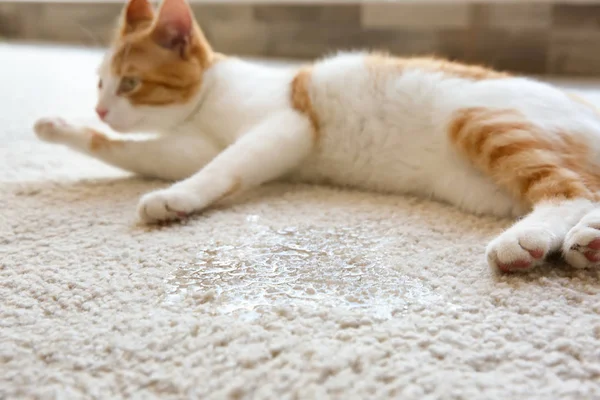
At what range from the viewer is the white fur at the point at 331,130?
3.95ft

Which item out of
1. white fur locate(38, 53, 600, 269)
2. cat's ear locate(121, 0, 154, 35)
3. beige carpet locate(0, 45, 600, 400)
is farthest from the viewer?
cat's ear locate(121, 0, 154, 35)

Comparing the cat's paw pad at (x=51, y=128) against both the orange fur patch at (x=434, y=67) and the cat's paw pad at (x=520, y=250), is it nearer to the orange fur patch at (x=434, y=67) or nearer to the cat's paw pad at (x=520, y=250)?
the orange fur patch at (x=434, y=67)

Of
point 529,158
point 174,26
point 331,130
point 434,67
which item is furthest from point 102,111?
point 529,158

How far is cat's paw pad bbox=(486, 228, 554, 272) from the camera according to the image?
35.2 inches

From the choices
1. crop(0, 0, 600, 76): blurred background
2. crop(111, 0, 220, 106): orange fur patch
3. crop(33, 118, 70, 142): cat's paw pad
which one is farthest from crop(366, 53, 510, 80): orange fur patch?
crop(0, 0, 600, 76): blurred background

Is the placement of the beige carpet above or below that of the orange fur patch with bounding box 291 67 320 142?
below

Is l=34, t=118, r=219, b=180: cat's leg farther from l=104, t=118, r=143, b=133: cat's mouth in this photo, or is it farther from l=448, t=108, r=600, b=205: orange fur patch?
l=448, t=108, r=600, b=205: orange fur patch

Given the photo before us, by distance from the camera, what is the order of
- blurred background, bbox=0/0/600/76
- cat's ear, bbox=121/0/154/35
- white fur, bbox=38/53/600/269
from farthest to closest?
blurred background, bbox=0/0/600/76 < cat's ear, bbox=121/0/154/35 < white fur, bbox=38/53/600/269

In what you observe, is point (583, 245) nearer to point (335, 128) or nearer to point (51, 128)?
point (335, 128)

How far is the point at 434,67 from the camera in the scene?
4.62ft

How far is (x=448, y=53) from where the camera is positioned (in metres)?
3.21

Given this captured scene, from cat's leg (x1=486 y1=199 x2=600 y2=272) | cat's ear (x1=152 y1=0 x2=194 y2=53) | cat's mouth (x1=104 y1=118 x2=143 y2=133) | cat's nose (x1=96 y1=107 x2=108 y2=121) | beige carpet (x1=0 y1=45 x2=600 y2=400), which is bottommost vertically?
beige carpet (x1=0 y1=45 x2=600 y2=400)

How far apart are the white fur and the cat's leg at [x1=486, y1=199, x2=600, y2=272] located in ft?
0.67

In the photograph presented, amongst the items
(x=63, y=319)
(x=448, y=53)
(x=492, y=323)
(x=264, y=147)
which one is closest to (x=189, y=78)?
(x=264, y=147)
